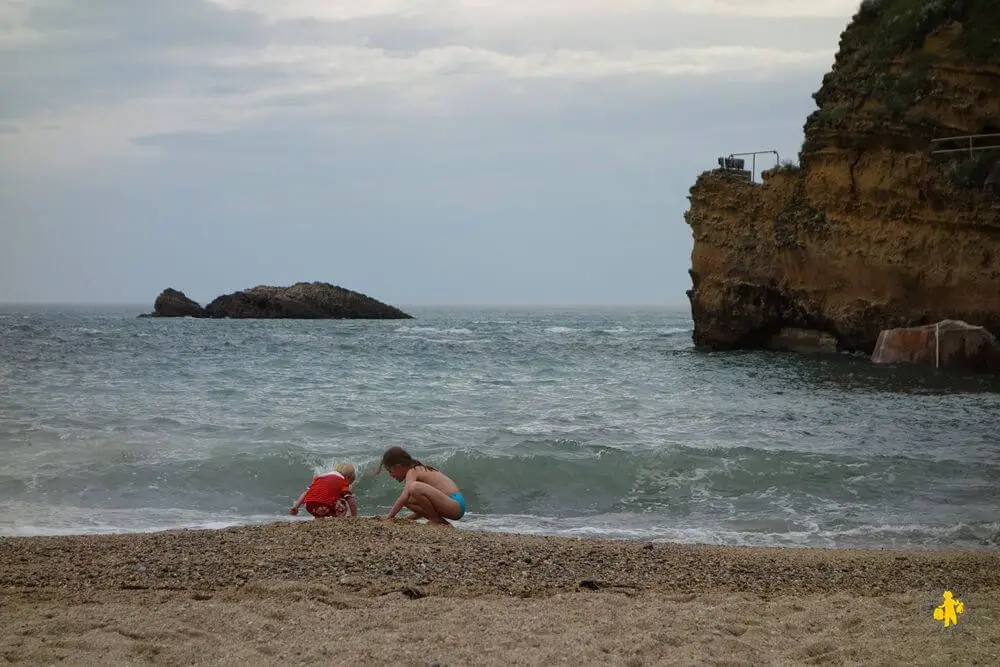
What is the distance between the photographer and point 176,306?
7394cm

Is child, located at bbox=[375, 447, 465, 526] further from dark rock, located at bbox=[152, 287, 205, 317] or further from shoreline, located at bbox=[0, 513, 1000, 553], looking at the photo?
dark rock, located at bbox=[152, 287, 205, 317]

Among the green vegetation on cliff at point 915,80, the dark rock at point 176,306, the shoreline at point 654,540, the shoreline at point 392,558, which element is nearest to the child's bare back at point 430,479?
the shoreline at point 654,540

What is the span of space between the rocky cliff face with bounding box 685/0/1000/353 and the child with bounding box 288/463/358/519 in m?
22.0

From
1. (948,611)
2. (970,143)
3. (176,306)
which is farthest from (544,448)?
(176,306)

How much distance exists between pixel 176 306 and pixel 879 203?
58.7 metres

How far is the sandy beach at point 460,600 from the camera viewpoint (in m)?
4.53

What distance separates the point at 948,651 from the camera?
4.49m

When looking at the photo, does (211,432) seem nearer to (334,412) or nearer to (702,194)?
(334,412)

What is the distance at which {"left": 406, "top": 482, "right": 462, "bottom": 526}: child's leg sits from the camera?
7.79 meters

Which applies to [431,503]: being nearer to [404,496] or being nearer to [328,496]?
[404,496]

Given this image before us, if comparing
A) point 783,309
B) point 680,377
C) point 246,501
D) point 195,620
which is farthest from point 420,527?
point 783,309

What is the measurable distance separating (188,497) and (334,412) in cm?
562

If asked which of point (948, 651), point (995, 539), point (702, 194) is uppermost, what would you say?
point (702, 194)

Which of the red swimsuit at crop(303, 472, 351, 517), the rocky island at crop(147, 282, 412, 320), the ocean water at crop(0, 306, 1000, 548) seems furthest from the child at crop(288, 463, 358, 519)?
the rocky island at crop(147, 282, 412, 320)
